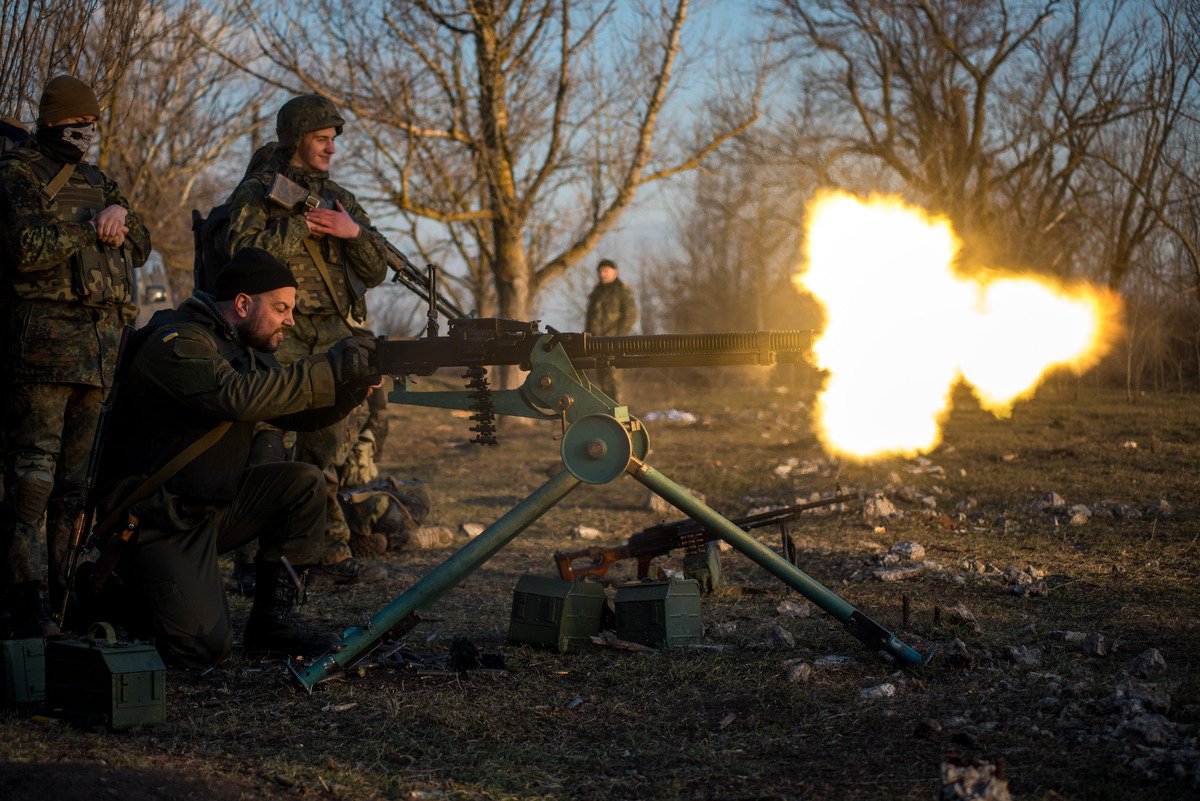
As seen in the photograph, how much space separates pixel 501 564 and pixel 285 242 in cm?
280

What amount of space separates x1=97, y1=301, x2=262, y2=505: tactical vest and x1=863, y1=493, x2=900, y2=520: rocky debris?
555 cm

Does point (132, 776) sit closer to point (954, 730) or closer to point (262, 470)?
point (262, 470)

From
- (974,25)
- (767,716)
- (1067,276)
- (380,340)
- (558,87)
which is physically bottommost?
(767,716)

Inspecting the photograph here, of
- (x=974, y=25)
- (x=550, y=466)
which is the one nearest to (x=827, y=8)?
(x=974, y=25)

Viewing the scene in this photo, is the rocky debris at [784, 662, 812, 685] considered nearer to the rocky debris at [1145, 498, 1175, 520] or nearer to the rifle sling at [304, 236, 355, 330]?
the rifle sling at [304, 236, 355, 330]

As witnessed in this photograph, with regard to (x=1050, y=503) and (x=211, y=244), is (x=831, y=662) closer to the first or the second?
(x=211, y=244)

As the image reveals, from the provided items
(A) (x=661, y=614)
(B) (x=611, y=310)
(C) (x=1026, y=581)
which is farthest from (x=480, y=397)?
Answer: (B) (x=611, y=310)

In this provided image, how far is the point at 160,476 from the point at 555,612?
1869 mm

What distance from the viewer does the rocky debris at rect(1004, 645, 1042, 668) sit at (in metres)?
4.95

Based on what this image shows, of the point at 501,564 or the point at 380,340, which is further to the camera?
the point at 501,564

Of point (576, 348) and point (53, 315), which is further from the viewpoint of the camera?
point (53, 315)

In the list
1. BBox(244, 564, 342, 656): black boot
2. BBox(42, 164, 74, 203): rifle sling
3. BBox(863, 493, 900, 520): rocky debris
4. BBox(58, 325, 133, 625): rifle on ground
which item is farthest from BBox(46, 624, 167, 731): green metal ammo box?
BBox(863, 493, 900, 520): rocky debris

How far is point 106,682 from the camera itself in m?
4.14

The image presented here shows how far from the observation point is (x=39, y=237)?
5871 millimetres
